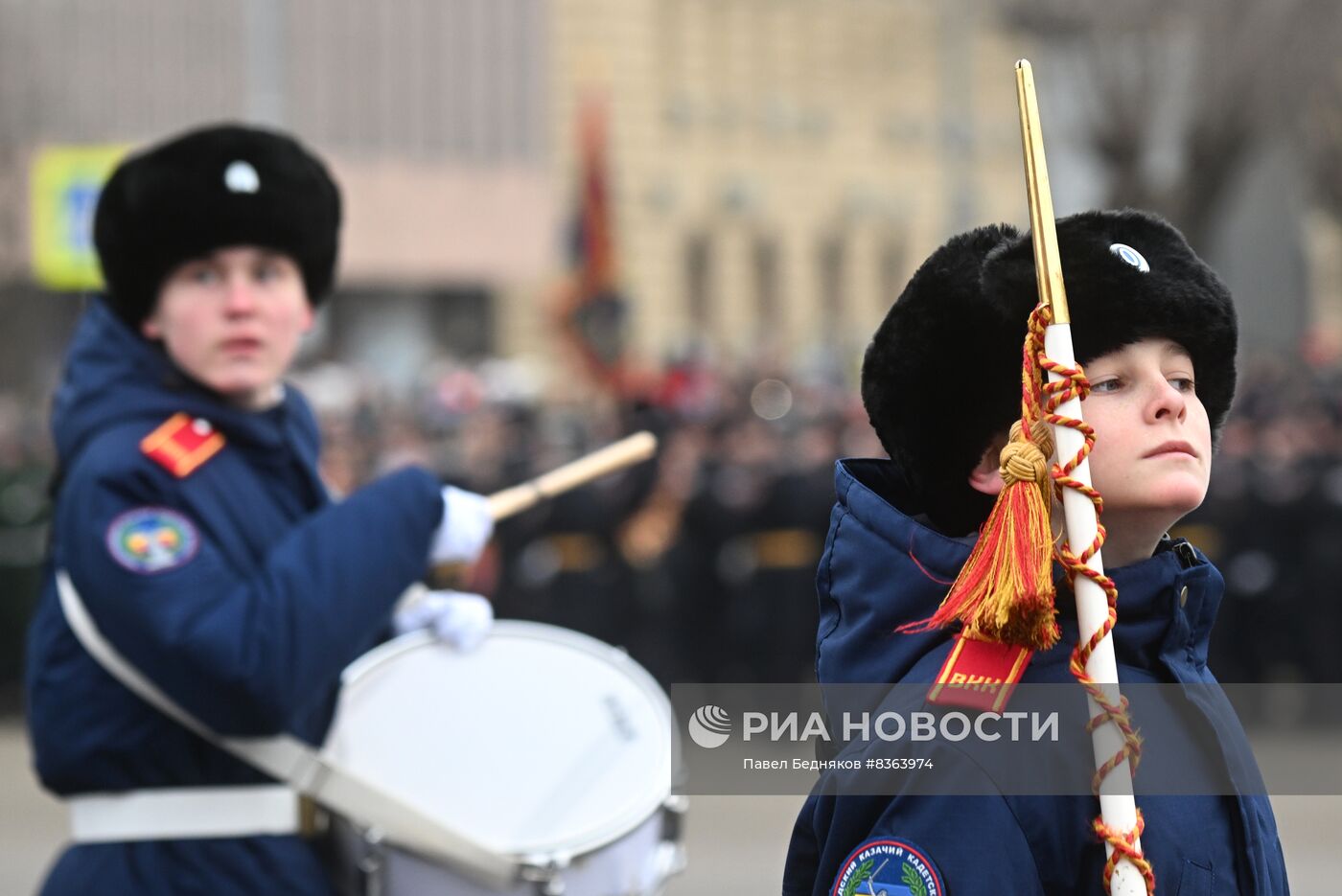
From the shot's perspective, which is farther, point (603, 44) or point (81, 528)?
point (603, 44)

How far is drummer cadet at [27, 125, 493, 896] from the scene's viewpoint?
3.28 m

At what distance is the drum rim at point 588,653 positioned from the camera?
3.59m

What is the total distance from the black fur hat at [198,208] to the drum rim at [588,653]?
64cm

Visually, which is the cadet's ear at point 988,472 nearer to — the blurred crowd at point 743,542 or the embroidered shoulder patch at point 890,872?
the embroidered shoulder patch at point 890,872

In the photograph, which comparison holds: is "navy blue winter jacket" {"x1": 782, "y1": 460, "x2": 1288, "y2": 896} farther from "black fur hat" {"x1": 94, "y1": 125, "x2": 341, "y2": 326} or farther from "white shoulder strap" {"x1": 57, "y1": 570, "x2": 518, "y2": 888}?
"black fur hat" {"x1": 94, "y1": 125, "x2": 341, "y2": 326}

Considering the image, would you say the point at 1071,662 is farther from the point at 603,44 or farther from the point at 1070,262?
the point at 603,44

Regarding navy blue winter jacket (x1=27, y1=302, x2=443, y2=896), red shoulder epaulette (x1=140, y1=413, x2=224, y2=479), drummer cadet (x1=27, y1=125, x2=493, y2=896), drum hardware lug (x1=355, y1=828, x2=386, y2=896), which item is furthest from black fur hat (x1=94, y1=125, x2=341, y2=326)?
drum hardware lug (x1=355, y1=828, x2=386, y2=896)

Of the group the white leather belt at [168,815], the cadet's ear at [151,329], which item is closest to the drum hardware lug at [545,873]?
the white leather belt at [168,815]

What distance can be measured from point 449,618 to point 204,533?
580mm

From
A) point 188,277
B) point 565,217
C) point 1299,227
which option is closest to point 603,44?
point 565,217

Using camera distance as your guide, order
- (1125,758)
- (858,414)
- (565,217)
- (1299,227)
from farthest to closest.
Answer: (565,217) → (1299,227) → (858,414) → (1125,758)

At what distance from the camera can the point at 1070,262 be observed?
246cm

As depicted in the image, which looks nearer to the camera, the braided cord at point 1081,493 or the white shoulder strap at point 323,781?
the braided cord at point 1081,493

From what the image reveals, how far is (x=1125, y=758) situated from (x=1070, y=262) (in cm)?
54
